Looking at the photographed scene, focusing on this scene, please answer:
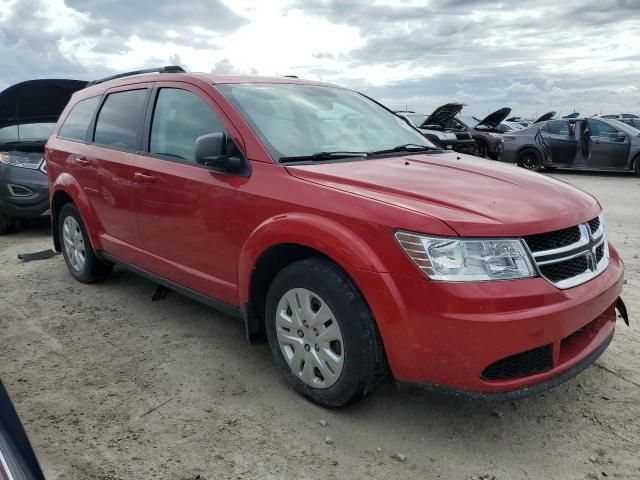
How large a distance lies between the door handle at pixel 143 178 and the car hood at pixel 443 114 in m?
10.6

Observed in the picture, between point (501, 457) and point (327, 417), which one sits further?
point (327, 417)

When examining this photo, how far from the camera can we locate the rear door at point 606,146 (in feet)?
42.6

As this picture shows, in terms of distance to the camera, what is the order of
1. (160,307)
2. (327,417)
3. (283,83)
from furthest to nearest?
(160,307) → (283,83) → (327,417)

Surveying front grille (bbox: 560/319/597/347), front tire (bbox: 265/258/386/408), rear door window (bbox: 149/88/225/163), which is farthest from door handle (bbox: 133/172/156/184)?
front grille (bbox: 560/319/597/347)

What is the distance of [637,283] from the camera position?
465 centimetres

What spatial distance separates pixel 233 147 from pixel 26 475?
85.6 inches

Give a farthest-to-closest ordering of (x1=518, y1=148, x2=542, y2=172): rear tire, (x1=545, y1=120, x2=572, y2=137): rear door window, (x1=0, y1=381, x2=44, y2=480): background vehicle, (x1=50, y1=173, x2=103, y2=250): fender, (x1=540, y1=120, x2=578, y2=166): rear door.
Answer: (x1=518, y1=148, x2=542, y2=172): rear tire → (x1=545, y1=120, x2=572, y2=137): rear door window → (x1=540, y1=120, x2=578, y2=166): rear door → (x1=50, y1=173, x2=103, y2=250): fender → (x1=0, y1=381, x2=44, y2=480): background vehicle

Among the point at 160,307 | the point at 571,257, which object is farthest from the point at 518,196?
the point at 160,307

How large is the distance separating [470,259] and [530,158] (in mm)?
13372

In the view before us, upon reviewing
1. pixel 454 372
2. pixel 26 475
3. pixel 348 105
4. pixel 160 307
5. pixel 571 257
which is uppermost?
pixel 348 105

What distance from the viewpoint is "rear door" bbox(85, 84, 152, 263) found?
13.4 feet

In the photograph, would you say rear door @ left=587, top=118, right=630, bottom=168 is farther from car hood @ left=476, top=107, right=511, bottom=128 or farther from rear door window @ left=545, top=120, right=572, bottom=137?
car hood @ left=476, top=107, right=511, bottom=128

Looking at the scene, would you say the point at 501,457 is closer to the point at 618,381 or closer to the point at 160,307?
the point at 618,381

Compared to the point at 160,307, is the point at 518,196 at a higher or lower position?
higher
